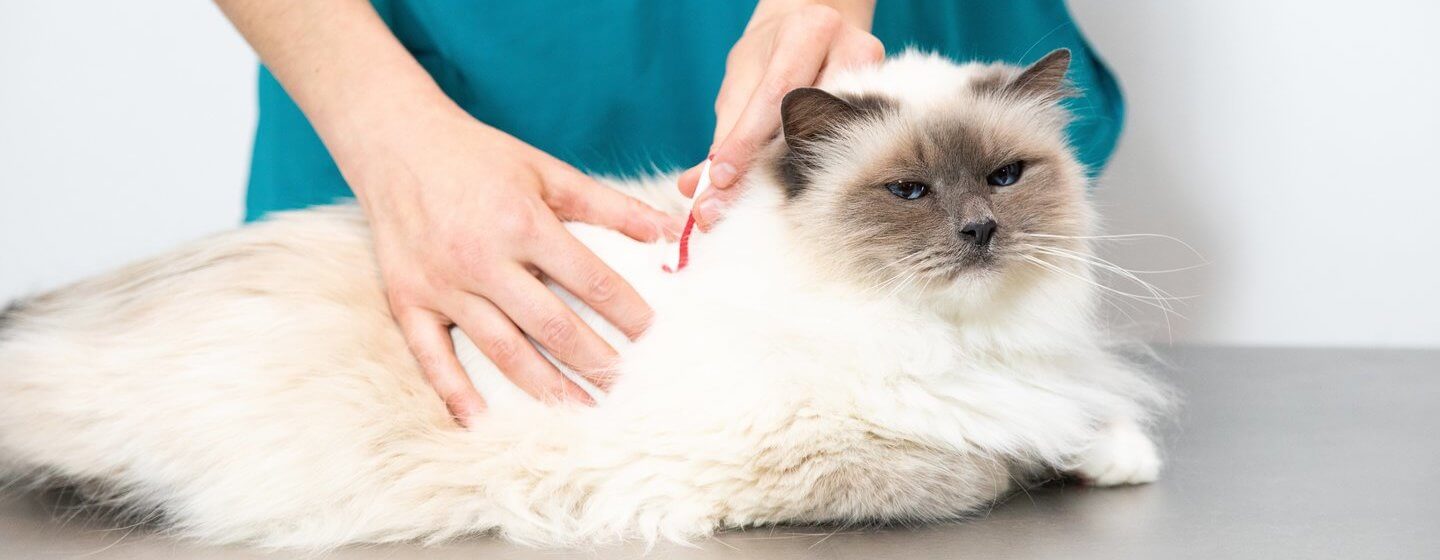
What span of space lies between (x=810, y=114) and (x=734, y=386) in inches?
12.8

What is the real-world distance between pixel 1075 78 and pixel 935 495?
3.50 feet

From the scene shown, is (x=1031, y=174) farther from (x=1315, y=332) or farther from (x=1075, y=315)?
(x=1315, y=332)

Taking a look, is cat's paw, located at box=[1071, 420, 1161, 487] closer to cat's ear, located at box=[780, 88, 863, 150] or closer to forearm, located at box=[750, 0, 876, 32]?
cat's ear, located at box=[780, 88, 863, 150]

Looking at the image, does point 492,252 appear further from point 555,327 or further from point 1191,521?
point 1191,521

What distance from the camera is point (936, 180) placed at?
1289mm

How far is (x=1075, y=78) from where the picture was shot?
2.07 metres

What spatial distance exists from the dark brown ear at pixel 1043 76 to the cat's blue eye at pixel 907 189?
7.4 inches

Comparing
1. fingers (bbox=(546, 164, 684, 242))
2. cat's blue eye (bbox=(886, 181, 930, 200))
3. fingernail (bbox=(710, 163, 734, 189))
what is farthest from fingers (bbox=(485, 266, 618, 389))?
cat's blue eye (bbox=(886, 181, 930, 200))

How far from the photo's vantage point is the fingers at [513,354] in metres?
1.38

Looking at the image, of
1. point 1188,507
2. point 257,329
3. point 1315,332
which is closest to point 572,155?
point 257,329

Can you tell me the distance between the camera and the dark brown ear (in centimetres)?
137

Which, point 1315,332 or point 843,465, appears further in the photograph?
point 1315,332

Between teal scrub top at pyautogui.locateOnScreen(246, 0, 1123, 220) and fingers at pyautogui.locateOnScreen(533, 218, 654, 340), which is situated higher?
teal scrub top at pyautogui.locateOnScreen(246, 0, 1123, 220)

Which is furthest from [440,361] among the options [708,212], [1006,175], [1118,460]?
[1118,460]
